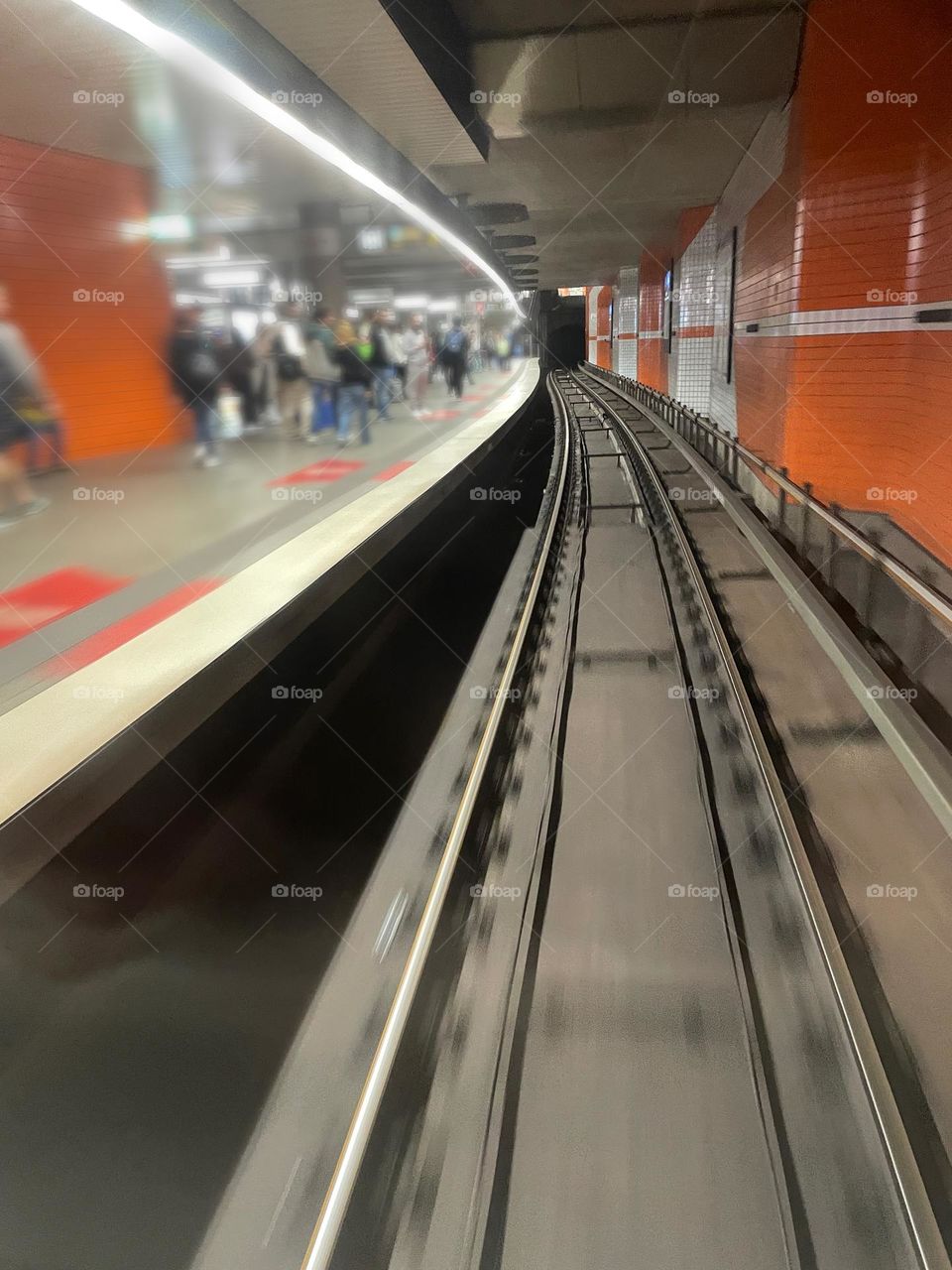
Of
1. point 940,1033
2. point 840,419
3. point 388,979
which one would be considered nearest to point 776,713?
point 940,1033

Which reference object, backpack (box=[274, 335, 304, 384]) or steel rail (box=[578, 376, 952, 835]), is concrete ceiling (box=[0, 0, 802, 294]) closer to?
backpack (box=[274, 335, 304, 384])

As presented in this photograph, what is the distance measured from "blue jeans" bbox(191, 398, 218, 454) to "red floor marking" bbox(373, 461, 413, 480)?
158 centimetres

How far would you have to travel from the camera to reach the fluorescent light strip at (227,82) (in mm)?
2602

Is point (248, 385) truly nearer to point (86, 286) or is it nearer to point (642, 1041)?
point (86, 286)

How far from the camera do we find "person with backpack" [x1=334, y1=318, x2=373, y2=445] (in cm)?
826

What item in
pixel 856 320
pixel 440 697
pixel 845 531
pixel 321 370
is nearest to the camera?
pixel 845 531

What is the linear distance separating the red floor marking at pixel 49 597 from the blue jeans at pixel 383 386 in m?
5.93

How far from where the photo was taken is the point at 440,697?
479 cm

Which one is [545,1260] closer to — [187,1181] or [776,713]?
[187,1181]

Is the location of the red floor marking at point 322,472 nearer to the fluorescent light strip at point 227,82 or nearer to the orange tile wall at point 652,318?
the fluorescent light strip at point 227,82

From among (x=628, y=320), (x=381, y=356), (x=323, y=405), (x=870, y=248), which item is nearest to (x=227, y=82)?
(x=870, y=248)

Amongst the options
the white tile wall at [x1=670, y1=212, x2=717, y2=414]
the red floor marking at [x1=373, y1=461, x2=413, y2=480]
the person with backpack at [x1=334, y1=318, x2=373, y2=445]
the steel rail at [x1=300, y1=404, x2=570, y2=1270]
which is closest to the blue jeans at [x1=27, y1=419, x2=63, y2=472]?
the red floor marking at [x1=373, y1=461, x2=413, y2=480]

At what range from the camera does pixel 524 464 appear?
496 inches

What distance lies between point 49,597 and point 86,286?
2.30 m
